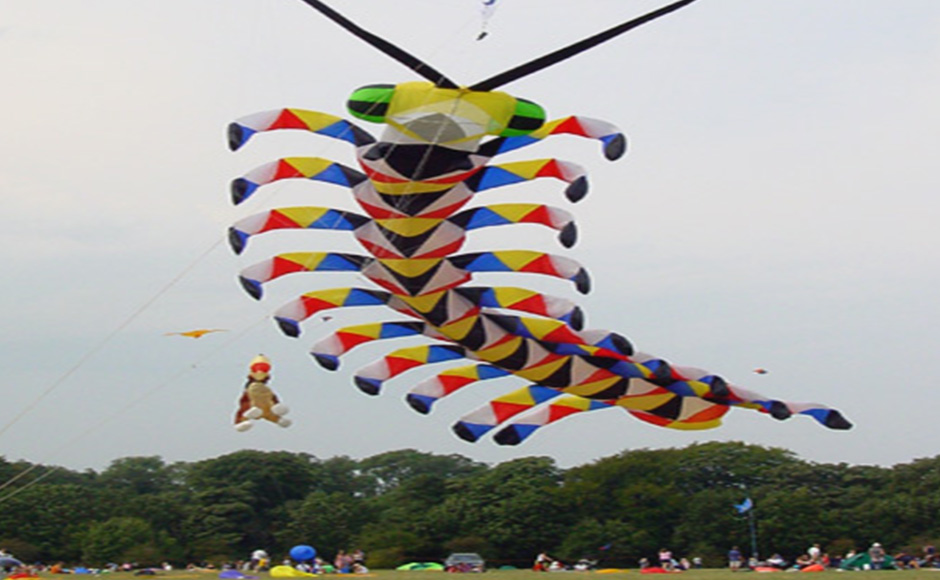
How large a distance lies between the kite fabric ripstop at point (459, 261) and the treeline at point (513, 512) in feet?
113

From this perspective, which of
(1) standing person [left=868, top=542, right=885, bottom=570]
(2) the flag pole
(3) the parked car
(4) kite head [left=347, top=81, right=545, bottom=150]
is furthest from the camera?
(2) the flag pole

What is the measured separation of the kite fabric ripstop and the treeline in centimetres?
3458

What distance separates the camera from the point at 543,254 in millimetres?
15883

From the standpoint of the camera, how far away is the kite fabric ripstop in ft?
42.6

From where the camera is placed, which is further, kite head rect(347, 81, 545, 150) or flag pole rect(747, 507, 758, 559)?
flag pole rect(747, 507, 758, 559)

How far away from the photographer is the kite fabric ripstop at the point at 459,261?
12984 millimetres

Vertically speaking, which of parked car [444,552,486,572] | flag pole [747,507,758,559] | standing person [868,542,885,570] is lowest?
standing person [868,542,885,570]

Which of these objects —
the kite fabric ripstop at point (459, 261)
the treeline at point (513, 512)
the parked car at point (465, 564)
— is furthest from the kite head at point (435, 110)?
the treeline at point (513, 512)

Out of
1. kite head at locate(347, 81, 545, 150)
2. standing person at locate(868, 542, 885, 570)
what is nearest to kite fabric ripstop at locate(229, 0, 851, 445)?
kite head at locate(347, 81, 545, 150)

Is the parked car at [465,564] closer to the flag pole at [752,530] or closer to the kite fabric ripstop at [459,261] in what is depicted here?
the flag pole at [752,530]

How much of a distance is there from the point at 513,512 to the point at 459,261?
41309 mm

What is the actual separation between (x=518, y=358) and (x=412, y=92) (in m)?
5.81

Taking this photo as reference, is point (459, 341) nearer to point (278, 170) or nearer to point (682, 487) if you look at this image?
point (278, 170)

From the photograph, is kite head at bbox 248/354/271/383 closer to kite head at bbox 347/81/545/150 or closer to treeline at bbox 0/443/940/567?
kite head at bbox 347/81/545/150
